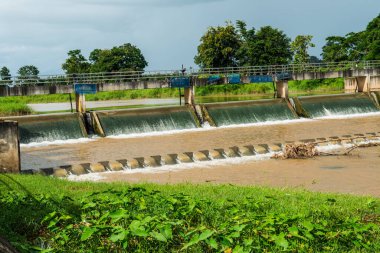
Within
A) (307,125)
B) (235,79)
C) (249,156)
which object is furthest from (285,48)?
(249,156)

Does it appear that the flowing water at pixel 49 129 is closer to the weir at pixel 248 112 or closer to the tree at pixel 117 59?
the weir at pixel 248 112

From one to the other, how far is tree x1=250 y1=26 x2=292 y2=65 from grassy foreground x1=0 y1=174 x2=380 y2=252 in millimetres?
50049

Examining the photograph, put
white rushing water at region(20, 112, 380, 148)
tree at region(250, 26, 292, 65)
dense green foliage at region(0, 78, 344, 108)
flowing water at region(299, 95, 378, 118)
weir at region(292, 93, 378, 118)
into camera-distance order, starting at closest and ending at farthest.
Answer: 1. white rushing water at region(20, 112, 380, 148)
2. weir at region(292, 93, 378, 118)
3. flowing water at region(299, 95, 378, 118)
4. dense green foliage at region(0, 78, 344, 108)
5. tree at region(250, 26, 292, 65)

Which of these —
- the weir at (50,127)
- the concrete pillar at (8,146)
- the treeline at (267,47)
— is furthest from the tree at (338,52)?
the concrete pillar at (8,146)

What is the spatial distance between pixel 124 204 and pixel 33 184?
164 inches

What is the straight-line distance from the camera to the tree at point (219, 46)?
57469 mm

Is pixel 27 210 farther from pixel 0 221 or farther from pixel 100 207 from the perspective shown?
pixel 100 207

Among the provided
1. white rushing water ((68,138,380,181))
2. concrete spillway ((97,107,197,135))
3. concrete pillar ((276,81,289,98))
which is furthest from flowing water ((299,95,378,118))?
white rushing water ((68,138,380,181))

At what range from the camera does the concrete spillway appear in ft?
80.2

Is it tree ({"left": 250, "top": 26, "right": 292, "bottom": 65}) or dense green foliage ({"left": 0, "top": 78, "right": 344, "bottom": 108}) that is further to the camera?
tree ({"left": 250, "top": 26, "right": 292, "bottom": 65})

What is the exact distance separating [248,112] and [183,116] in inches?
160

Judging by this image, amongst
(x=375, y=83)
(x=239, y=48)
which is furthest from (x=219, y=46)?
(x=375, y=83)

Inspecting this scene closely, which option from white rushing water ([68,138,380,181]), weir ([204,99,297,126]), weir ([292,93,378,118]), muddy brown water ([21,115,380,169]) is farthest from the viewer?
weir ([292,93,378,118])

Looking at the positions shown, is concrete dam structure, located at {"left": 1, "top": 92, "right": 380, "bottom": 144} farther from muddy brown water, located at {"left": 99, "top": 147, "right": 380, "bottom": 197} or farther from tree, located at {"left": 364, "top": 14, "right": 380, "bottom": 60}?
tree, located at {"left": 364, "top": 14, "right": 380, "bottom": 60}
